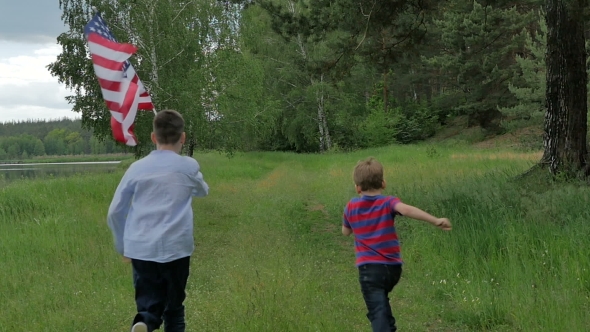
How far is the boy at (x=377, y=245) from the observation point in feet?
12.0

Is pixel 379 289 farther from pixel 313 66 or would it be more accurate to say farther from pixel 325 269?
pixel 313 66

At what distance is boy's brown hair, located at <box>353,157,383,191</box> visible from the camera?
370cm

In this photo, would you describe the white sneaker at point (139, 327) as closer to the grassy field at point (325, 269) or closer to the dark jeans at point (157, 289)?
the dark jeans at point (157, 289)

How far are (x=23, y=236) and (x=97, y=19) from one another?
4160mm

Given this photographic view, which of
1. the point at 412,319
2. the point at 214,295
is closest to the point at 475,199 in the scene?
the point at 412,319

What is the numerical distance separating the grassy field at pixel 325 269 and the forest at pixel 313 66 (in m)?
4.52

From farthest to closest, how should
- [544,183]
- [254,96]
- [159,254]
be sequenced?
[254,96]
[544,183]
[159,254]

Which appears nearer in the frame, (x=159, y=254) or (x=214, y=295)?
(x=159, y=254)

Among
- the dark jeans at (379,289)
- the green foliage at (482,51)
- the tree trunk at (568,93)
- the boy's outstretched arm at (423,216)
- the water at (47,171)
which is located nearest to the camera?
the boy's outstretched arm at (423,216)

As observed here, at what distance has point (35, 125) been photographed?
7224 inches

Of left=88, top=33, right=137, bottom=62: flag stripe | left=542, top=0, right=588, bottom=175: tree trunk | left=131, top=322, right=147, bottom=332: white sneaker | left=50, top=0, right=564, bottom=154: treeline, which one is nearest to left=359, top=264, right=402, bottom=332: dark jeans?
left=131, top=322, right=147, bottom=332: white sneaker

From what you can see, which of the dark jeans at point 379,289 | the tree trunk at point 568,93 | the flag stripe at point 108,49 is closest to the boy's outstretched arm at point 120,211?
the dark jeans at point 379,289

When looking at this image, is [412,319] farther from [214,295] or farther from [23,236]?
[23,236]

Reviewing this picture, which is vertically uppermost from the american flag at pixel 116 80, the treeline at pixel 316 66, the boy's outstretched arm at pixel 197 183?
the treeline at pixel 316 66
